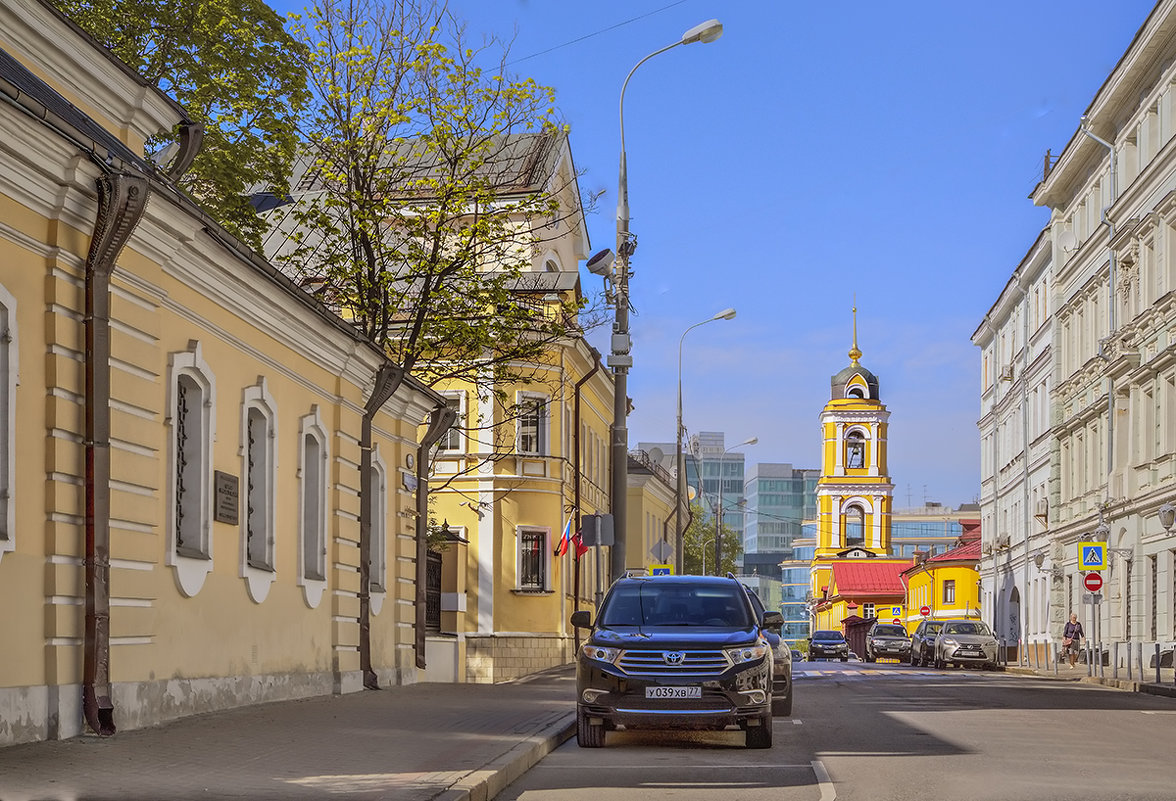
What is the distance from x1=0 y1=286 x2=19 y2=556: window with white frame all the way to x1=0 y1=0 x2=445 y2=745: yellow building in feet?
0.05

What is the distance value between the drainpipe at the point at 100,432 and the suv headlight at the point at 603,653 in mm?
4326

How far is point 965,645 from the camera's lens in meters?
47.4

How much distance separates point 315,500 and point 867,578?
10219 centimetres

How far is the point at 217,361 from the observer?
1625cm

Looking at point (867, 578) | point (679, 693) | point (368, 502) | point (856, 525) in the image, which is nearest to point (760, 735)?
point (679, 693)

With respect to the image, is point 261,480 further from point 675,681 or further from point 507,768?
point 507,768

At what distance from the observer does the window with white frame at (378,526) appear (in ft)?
77.9

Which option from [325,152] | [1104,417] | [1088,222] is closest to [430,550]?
[325,152]

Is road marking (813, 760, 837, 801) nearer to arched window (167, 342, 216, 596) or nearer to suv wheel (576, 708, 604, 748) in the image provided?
suv wheel (576, 708, 604, 748)

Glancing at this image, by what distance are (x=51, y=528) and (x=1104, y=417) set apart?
39817 mm

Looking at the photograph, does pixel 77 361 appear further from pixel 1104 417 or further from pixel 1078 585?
pixel 1078 585

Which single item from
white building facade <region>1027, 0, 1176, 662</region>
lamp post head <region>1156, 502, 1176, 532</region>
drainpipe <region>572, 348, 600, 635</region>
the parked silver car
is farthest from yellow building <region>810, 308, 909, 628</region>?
lamp post head <region>1156, 502, 1176, 532</region>

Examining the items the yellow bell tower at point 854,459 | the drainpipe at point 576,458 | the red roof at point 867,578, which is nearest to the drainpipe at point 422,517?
the drainpipe at point 576,458

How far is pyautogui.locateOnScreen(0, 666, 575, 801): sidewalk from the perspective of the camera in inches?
375
